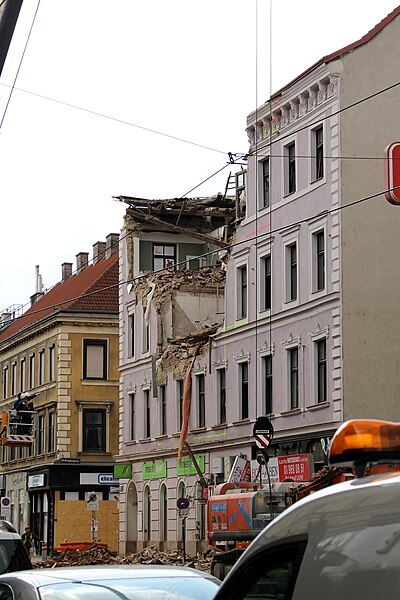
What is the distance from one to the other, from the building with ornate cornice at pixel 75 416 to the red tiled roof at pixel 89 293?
5 cm

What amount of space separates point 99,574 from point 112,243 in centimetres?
6895

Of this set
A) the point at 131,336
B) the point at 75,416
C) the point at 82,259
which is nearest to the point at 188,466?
the point at 131,336

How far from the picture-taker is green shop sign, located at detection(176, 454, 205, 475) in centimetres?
4799

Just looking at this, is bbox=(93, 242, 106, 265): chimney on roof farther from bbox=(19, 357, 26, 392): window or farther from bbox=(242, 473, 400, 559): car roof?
bbox=(242, 473, 400, 559): car roof

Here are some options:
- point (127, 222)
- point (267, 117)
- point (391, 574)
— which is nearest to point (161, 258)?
point (127, 222)

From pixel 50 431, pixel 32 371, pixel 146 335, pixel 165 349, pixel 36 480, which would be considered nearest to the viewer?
pixel 165 349

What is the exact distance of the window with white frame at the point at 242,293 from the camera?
1802 inches

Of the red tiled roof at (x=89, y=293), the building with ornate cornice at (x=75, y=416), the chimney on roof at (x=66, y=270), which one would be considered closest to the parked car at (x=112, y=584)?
the red tiled roof at (x=89, y=293)

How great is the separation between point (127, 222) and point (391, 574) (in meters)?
51.7

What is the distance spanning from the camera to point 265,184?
1761 inches

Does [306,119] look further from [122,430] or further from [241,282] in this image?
[122,430]

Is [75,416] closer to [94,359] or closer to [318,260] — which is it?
[94,359]

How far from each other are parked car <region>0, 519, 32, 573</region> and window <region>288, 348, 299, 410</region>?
30126mm

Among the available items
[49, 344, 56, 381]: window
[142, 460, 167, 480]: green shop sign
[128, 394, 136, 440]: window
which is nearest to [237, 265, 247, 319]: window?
[142, 460, 167, 480]: green shop sign
